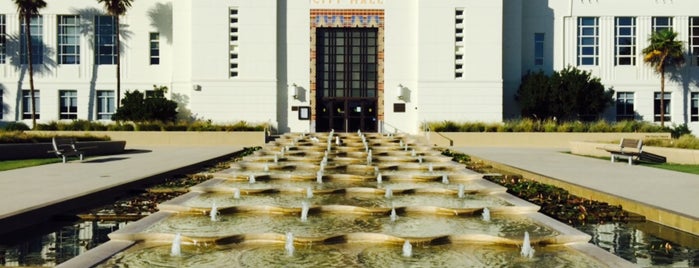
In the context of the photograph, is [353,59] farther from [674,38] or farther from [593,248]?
[593,248]

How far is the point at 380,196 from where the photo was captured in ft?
39.6

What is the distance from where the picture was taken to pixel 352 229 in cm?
855

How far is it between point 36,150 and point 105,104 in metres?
17.3

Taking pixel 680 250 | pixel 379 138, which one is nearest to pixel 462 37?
pixel 379 138

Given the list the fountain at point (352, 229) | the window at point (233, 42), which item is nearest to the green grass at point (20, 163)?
the fountain at point (352, 229)

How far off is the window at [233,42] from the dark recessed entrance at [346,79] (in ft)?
15.4

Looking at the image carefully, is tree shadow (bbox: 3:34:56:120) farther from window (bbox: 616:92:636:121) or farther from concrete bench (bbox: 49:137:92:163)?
window (bbox: 616:92:636:121)

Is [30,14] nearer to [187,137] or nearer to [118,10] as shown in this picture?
[118,10]

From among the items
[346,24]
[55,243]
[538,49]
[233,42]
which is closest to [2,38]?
[233,42]

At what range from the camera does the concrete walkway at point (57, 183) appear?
9148 mm

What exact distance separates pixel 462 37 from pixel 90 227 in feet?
99.4

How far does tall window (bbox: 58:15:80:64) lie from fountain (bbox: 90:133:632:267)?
93.4 feet

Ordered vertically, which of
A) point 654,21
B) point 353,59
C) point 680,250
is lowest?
point 680,250

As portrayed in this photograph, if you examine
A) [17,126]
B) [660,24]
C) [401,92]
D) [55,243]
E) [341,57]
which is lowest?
[55,243]
